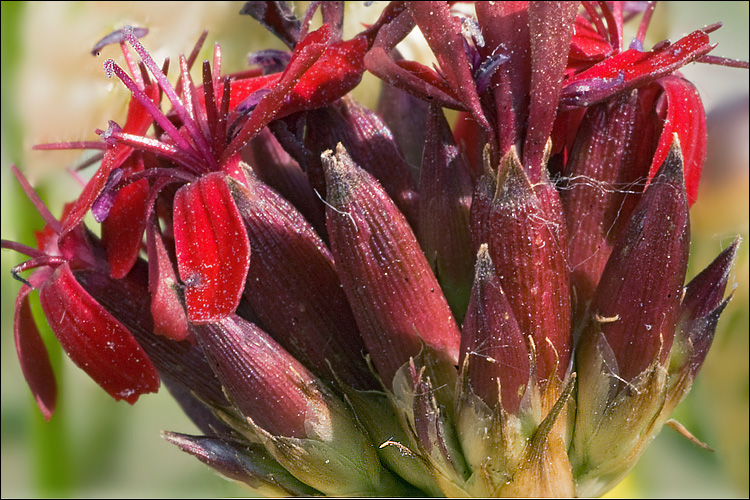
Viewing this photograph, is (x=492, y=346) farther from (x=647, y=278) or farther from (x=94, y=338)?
(x=94, y=338)

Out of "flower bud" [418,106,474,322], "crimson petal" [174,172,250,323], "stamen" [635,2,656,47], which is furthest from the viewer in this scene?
"stamen" [635,2,656,47]

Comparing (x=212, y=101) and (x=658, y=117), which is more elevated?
(x=212, y=101)

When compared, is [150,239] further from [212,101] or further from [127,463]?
[127,463]

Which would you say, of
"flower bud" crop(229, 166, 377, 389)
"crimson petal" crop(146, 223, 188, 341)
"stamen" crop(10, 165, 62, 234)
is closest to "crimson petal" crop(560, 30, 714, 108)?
"flower bud" crop(229, 166, 377, 389)

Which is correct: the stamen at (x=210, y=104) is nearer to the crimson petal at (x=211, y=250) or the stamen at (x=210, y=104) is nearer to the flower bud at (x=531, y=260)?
the crimson petal at (x=211, y=250)

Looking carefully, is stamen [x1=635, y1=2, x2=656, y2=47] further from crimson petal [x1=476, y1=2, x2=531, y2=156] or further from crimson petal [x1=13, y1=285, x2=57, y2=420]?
crimson petal [x1=13, y1=285, x2=57, y2=420]

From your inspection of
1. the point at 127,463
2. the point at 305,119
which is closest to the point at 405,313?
the point at 305,119

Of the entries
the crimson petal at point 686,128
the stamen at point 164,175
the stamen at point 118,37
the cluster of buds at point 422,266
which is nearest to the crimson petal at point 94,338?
the cluster of buds at point 422,266
